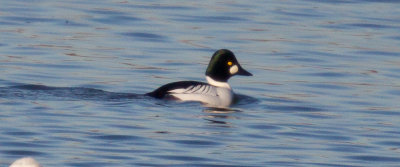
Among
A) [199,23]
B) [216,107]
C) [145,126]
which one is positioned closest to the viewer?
[145,126]

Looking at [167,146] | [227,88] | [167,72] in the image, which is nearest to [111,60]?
[167,72]

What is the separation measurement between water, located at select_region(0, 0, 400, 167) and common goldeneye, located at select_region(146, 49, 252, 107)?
18cm

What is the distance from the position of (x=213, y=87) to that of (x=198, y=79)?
1.37m

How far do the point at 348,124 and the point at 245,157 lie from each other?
2.54 metres

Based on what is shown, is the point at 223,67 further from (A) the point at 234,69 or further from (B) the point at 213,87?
(B) the point at 213,87

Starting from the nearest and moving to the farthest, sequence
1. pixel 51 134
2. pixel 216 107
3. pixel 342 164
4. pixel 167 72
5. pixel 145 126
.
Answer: pixel 342 164
pixel 51 134
pixel 145 126
pixel 216 107
pixel 167 72

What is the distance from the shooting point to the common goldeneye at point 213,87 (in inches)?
565

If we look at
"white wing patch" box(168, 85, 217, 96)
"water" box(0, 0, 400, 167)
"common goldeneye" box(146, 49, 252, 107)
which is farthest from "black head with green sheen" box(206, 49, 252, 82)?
"white wing patch" box(168, 85, 217, 96)

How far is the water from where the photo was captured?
11.2 metres

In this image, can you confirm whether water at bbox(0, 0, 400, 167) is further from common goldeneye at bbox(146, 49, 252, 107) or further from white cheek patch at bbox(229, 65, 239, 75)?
white cheek patch at bbox(229, 65, 239, 75)

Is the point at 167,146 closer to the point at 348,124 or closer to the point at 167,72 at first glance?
the point at 348,124

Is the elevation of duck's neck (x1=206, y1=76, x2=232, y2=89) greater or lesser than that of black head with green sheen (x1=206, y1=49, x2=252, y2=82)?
lesser

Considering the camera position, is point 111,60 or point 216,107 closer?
point 216,107

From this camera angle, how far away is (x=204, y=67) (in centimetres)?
1709
